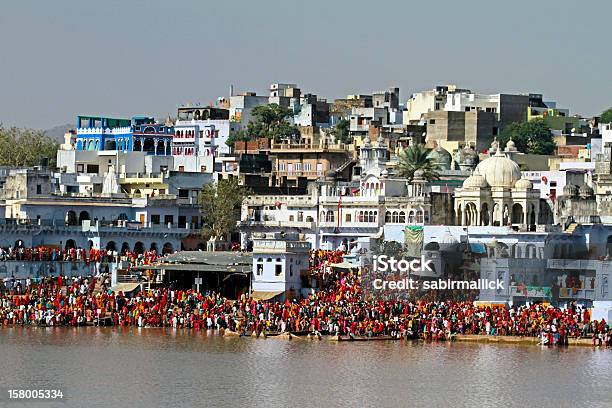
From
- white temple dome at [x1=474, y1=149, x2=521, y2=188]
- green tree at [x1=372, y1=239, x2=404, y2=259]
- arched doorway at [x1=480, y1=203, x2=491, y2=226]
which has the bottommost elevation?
green tree at [x1=372, y1=239, x2=404, y2=259]

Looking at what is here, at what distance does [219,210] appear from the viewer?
85.1 metres

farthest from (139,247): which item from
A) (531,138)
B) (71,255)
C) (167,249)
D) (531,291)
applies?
(531,138)

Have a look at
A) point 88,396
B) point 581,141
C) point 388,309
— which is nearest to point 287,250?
point 388,309

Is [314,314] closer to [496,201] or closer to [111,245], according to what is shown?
[496,201]

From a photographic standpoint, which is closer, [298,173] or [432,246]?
[432,246]

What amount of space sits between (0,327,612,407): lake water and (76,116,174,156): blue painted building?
115 feet

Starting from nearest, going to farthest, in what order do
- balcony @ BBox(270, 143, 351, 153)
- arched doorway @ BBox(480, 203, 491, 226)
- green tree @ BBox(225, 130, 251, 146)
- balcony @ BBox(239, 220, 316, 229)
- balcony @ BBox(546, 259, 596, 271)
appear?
1. balcony @ BBox(546, 259, 596, 271)
2. arched doorway @ BBox(480, 203, 491, 226)
3. balcony @ BBox(239, 220, 316, 229)
4. balcony @ BBox(270, 143, 351, 153)
5. green tree @ BBox(225, 130, 251, 146)

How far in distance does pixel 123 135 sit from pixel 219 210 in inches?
671

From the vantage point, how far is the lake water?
52469 mm

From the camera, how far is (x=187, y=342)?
6353cm

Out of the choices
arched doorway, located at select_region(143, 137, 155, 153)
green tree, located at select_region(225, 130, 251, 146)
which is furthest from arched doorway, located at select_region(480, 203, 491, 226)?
green tree, located at select_region(225, 130, 251, 146)

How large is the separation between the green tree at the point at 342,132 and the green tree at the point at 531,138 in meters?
8.59

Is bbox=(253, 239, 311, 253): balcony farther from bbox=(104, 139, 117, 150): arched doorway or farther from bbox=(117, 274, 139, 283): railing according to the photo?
bbox=(104, 139, 117, 150): arched doorway

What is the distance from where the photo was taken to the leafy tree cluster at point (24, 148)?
333 feet
